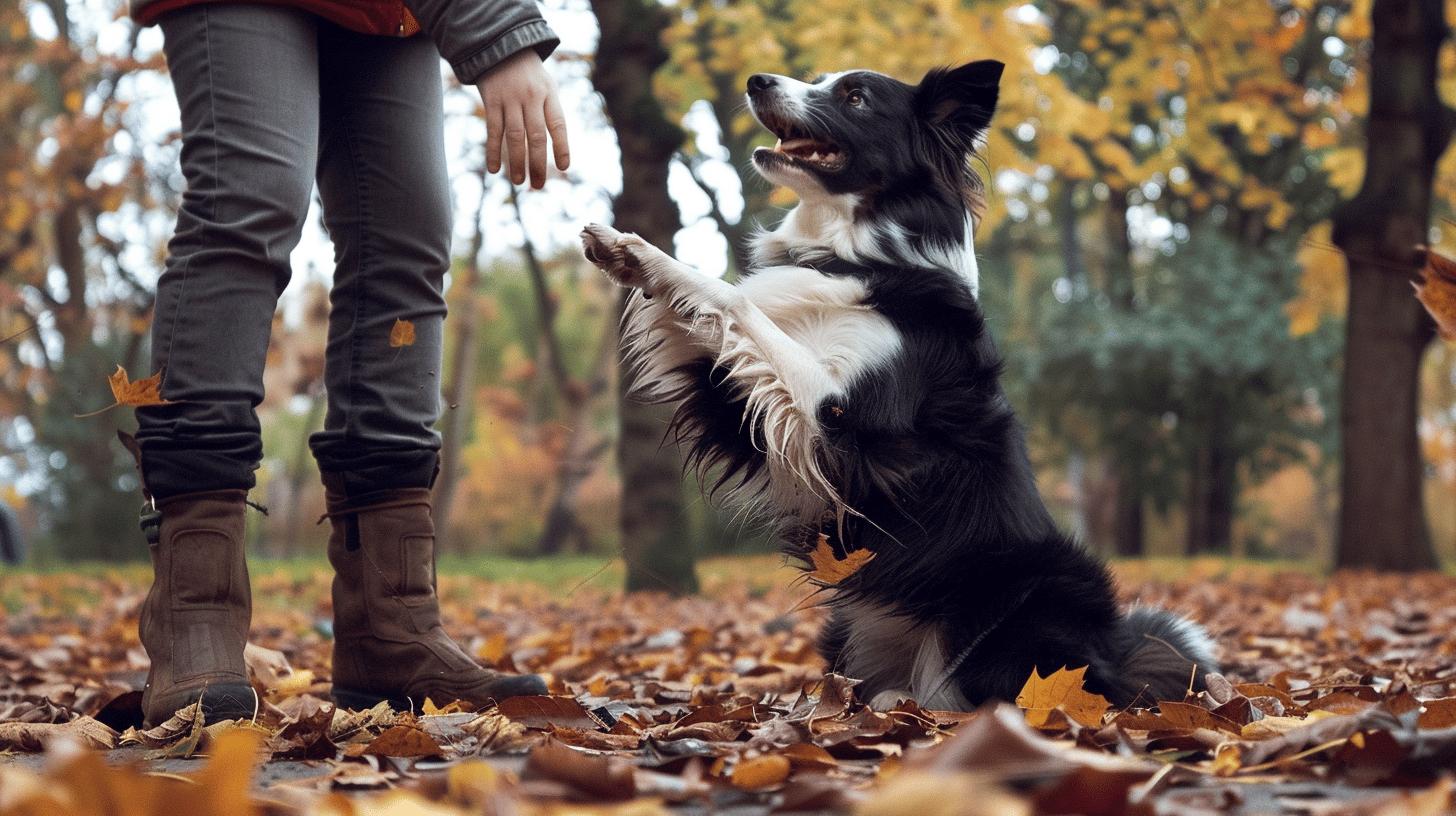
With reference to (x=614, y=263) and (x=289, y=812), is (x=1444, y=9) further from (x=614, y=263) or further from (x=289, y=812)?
(x=289, y=812)

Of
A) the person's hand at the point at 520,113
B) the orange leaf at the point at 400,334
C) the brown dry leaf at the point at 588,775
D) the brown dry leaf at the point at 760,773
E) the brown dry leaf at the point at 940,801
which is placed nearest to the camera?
the brown dry leaf at the point at 940,801

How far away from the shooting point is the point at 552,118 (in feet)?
8.13

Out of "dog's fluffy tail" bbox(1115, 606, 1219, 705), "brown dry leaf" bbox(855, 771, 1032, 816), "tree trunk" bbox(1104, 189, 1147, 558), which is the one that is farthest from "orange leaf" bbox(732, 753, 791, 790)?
"tree trunk" bbox(1104, 189, 1147, 558)

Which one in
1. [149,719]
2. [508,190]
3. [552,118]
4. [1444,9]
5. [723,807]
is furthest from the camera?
[508,190]

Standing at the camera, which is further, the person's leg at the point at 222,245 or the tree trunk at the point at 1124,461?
the tree trunk at the point at 1124,461

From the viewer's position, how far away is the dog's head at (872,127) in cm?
310

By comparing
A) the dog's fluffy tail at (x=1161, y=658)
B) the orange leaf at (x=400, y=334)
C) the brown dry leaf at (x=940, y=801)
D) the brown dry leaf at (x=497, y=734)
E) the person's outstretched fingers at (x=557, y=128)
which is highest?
the person's outstretched fingers at (x=557, y=128)

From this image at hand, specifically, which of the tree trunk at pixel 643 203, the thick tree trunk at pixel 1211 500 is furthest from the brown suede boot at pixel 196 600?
the thick tree trunk at pixel 1211 500

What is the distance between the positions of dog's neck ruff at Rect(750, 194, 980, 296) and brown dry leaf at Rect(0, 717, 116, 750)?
70.4 inches

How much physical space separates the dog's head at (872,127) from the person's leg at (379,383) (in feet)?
2.90

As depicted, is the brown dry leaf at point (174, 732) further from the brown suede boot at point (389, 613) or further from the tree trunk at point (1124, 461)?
the tree trunk at point (1124, 461)

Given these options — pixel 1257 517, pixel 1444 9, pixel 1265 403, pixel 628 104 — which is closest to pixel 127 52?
pixel 628 104

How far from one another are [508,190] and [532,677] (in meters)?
12.6

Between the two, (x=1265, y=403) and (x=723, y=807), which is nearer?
(x=723, y=807)
